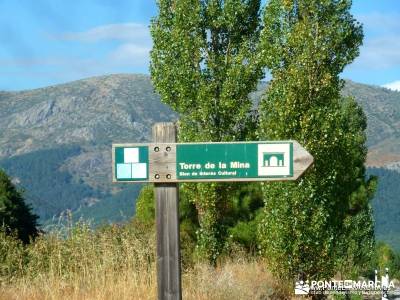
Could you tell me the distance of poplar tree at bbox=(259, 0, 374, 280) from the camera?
13953 millimetres

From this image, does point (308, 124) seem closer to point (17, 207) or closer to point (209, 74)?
point (209, 74)

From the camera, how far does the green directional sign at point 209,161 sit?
6.12 meters

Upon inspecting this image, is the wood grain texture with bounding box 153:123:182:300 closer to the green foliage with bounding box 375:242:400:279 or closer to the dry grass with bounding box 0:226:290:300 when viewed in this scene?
the dry grass with bounding box 0:226:290:300

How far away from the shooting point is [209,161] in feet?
20.1

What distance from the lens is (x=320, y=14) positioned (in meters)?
16.5

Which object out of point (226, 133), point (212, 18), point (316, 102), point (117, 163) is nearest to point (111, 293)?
point (117, 163)

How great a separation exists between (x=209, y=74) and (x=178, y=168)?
552 inches

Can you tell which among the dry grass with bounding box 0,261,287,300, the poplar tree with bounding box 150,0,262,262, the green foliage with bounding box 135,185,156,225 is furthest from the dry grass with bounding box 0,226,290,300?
the green foliage with bounding box 135,185,156,225

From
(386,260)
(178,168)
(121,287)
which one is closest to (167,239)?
(178,168)

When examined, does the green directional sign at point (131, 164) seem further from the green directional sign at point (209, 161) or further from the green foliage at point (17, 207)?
the green foliage at point (17, 207)

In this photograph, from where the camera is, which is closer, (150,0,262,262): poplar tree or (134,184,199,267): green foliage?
(150,0,262,262): poplar tree

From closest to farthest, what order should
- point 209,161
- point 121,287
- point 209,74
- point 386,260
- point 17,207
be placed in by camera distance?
point 209,161 < point 121,287 < point 209,74 < point 17,207 < point 386,260

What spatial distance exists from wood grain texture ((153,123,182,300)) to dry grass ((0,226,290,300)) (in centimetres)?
223

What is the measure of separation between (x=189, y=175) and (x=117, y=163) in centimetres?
60
